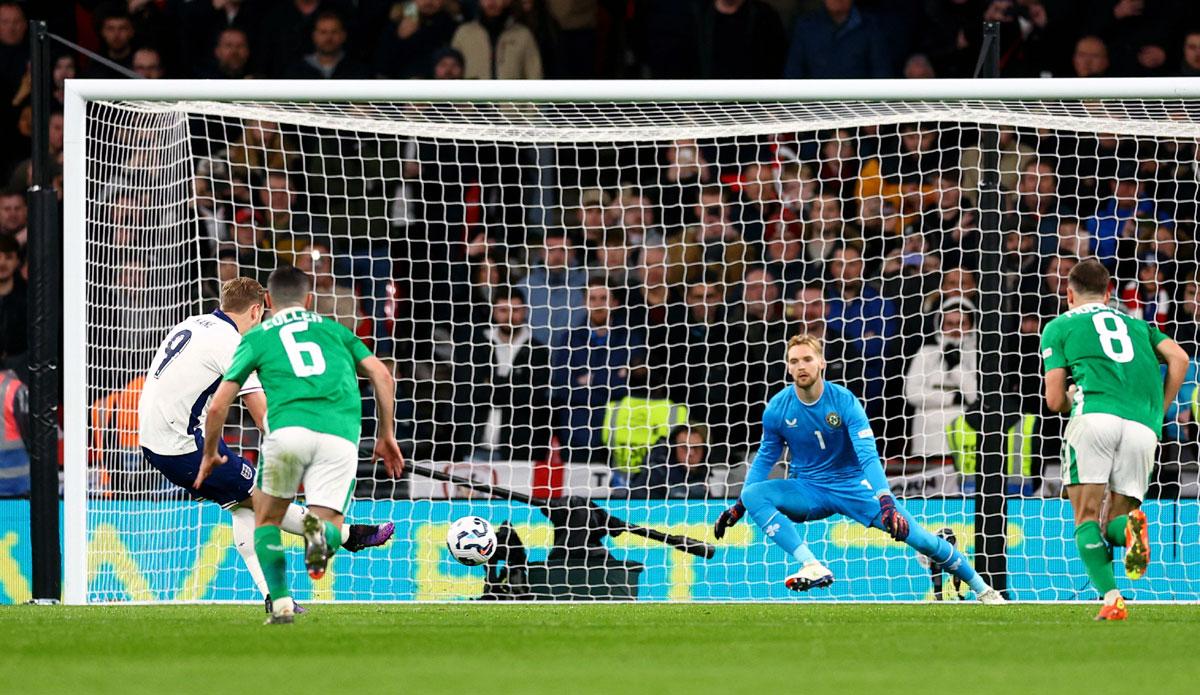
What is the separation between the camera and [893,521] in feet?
30.2

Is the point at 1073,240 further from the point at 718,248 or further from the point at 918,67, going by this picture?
the point at 718,248

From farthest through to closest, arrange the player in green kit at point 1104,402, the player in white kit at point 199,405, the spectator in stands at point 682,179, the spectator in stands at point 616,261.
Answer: the spectator in stands at point 682,179, the spectator in stands at point 616,261, the player in white kit at point 199,405, the player in green kit at point 1104,402

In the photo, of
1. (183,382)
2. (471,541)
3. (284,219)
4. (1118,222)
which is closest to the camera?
(183,382)

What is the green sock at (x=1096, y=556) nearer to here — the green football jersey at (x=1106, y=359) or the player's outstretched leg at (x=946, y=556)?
the green football jersey at (x=1106, y=359)

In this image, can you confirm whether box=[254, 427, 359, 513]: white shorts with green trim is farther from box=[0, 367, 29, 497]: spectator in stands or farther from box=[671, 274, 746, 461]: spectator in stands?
box=[671, 274, 746, 461]: spectator in stands

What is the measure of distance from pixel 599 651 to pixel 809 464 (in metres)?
3.93

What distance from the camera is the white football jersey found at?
28.7 feet

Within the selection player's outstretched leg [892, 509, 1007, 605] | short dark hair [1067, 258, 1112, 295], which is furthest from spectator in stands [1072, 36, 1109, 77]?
short dark hair [1067, 258, 1112, 295]

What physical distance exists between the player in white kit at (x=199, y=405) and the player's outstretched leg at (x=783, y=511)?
222cm

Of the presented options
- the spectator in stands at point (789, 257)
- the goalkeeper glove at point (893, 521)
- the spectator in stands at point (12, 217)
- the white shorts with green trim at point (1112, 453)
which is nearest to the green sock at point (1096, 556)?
the white shorts with green trim at point (1112, 453)

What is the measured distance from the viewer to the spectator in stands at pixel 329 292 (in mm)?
11727

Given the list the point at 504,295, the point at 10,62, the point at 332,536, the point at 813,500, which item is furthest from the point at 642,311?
the point at 10,62

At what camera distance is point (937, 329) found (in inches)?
450

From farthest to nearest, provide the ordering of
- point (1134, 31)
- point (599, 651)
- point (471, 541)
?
point (1134, 31) → point (471, 541) → point (599, 651)
